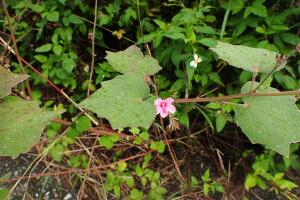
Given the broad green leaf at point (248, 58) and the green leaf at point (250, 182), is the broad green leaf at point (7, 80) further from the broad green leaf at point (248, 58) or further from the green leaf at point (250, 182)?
the green leaf at point (250, 182)

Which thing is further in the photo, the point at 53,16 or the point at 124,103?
the point at 53,16

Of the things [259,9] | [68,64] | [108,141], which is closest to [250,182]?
[108,141]

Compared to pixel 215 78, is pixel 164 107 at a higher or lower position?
higher

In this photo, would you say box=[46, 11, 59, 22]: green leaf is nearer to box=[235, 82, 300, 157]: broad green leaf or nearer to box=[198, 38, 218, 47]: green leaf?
box=[198, 38, 218, 47]: green leaf

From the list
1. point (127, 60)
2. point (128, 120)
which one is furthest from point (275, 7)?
point (128, 120)

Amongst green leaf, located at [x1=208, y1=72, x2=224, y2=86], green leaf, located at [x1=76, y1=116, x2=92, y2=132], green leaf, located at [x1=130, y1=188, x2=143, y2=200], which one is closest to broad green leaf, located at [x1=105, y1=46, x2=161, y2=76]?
green leaf, located at [x1=76, y1=116, x2=92, y2=132]

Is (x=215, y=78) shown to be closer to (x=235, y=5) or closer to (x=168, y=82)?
(x=168, y=82)

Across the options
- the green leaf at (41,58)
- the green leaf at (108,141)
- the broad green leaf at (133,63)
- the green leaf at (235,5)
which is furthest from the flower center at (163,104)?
the green leaf at (41,58)
